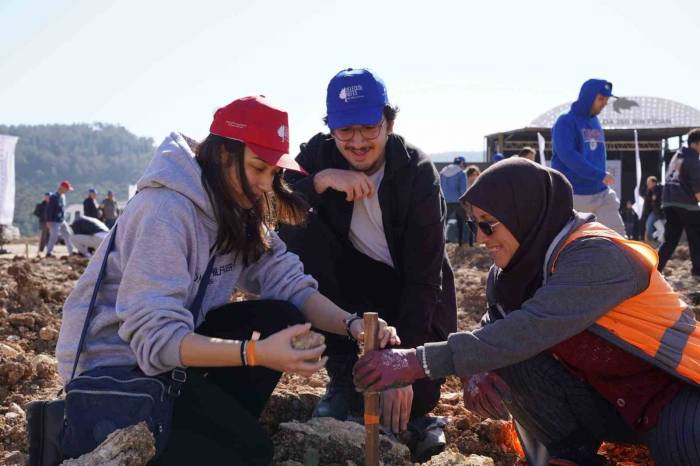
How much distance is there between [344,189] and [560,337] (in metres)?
1.24

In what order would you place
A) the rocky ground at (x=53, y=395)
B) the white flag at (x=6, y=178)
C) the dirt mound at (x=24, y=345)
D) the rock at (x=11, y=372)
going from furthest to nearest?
the white flag at (x=6, y=178)
the rock at (x=11, y=372)
the dirt mound at (x=24, y=345)
the rocky ground at (x=53, y=395)

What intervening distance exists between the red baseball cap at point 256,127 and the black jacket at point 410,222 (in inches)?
35.6

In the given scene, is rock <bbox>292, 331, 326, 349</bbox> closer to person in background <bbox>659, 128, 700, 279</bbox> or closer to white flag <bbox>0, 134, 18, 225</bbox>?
person in background <bbox>659, 128, 700, 279</bbox>

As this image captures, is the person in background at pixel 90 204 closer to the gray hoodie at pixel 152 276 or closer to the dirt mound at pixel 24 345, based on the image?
the dirt mound at pixel 24 345

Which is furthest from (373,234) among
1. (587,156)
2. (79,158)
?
(79,158)

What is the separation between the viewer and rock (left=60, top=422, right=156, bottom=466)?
213 cm

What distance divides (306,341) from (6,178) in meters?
12.2

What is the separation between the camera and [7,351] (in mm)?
4133

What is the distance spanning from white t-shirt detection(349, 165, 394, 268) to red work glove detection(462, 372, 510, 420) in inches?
33.8

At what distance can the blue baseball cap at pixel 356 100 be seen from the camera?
10.2 feet

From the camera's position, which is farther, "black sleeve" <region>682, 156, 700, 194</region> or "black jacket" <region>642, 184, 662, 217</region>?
"black jacket" <region>642, 184, 662, 217</region>

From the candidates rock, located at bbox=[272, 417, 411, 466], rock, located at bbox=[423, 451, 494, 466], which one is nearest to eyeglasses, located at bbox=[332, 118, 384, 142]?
rock, located at bbox=[272, 417, 411, 466]

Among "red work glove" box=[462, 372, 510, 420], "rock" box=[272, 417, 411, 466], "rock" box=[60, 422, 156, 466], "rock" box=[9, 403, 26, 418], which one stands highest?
"rock" box=[60, 422, 156, 466]

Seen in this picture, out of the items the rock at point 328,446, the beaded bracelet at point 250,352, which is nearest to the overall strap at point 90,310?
the beaded bracelet at point 250,352
